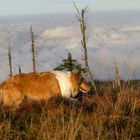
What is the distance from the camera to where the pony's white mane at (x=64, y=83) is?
60.5ft

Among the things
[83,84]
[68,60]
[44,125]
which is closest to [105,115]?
[44,125]

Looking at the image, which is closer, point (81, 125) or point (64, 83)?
point (81, 125)

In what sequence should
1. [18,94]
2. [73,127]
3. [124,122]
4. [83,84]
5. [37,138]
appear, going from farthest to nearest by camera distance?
[83,84]
[18,94]
[124,122]
[37,138]
[73,127]

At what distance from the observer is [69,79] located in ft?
61.7

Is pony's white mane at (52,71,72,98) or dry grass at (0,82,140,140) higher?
dry grass at (0,82,140,140)

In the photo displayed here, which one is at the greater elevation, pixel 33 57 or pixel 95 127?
pixel 95 127

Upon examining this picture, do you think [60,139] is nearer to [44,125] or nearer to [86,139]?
[86,139]

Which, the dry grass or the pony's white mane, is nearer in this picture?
the dry grass

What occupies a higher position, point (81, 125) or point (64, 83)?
point (81, 125)

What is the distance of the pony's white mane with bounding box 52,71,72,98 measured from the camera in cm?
1845

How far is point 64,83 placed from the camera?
18531mm

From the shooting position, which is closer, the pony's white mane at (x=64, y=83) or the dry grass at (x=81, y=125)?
the dry grass at (x=81, y=125)

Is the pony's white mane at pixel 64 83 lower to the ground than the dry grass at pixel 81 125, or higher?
lower

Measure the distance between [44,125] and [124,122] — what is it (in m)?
1.86
